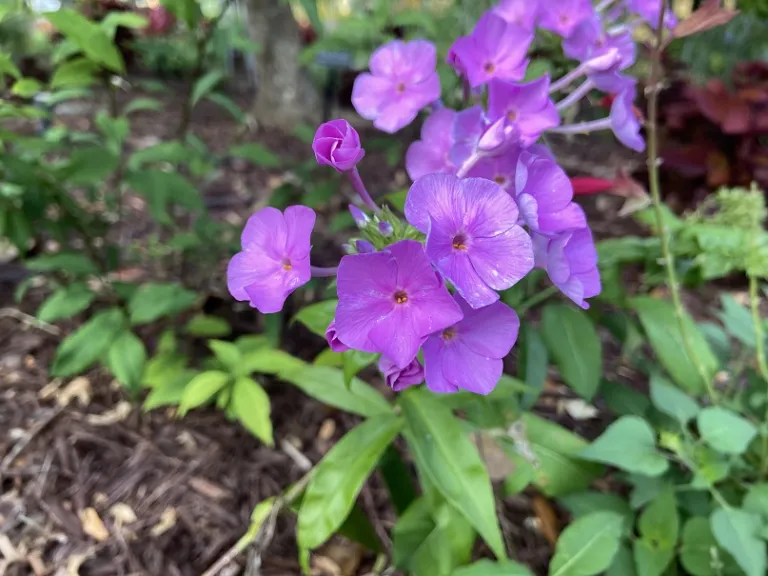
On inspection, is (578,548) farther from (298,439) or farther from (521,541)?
(298,439)

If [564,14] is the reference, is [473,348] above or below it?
below

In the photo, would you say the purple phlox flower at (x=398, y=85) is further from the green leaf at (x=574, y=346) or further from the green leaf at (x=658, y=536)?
A: the green leaf at (x=658, y=536)

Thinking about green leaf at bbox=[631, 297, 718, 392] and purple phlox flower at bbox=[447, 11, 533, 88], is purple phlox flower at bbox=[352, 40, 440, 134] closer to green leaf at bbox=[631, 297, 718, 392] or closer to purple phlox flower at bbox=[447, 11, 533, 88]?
purple phlox flower at bbox=[447, 11, 533, 88]

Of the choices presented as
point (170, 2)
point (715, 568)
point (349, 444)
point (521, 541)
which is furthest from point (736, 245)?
point (170, 2)

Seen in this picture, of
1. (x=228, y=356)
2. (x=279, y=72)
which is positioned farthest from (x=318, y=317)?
(x=279, y=72)

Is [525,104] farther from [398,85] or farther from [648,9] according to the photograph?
[648,9]

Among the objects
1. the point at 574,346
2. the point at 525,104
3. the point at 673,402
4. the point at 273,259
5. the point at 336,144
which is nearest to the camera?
the point at 336,144
